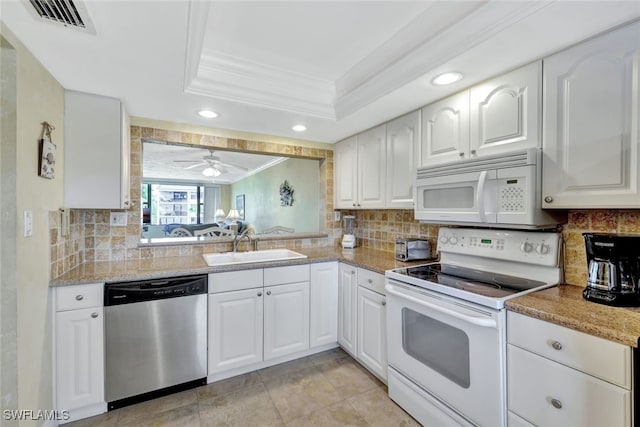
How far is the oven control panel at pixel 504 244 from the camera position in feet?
4.95

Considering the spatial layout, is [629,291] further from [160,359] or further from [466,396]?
[160,359]

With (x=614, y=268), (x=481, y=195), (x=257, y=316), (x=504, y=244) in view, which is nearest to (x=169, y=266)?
(x=257, y=316)

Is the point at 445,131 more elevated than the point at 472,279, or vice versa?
the point at 445,131

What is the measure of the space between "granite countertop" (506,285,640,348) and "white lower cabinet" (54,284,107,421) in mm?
2294

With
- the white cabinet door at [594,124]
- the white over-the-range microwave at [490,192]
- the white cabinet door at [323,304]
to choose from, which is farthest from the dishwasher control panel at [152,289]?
the white cabinet door at [594,124]

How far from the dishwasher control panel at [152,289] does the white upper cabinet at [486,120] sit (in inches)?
72.5

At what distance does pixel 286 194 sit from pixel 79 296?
301 cm

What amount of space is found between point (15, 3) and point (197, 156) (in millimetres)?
3207

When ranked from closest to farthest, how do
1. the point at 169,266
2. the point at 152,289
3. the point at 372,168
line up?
the point at 152,289, the point at 169,266, the point at 372,168

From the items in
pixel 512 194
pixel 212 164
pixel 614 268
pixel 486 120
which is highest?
pixel 212 164

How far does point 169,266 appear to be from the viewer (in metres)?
2.07

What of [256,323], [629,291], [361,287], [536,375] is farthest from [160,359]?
[629,291]

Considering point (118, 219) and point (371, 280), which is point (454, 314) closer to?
point (371, 280)

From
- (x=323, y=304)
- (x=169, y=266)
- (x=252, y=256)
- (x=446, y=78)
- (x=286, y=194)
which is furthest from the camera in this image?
(x=286, y=194)
